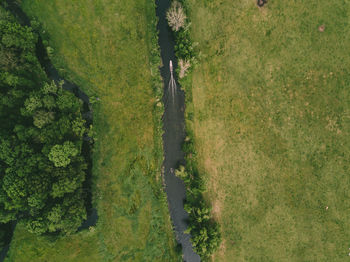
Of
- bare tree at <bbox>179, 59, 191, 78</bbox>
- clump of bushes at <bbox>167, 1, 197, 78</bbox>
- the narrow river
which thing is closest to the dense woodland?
the narrow river

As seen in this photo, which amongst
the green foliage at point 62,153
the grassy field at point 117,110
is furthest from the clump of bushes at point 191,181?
the green foliage at point 62,153

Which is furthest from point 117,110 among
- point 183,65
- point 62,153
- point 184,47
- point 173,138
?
point 184,47

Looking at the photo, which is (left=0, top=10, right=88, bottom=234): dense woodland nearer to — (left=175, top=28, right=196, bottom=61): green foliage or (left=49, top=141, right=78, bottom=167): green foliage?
(left=49, top=141, right=78, bottom=167): green foliage

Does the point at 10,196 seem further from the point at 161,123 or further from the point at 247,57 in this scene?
the point at 247,57

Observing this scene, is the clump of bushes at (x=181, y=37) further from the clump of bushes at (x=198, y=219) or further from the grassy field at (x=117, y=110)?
the clump of bushes at (x=198, y=219)

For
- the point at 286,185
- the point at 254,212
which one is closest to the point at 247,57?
the point at 286,185
